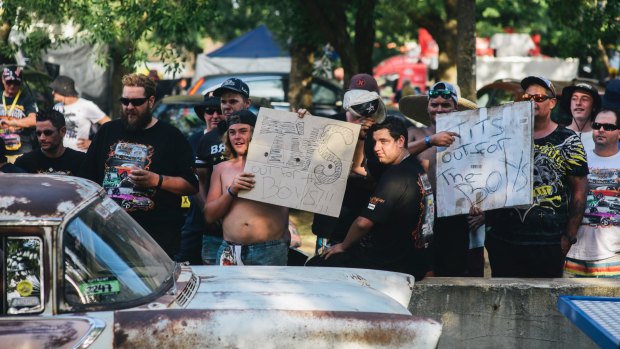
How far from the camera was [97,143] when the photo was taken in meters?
7.18

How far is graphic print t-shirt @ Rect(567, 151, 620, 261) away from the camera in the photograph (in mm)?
7402

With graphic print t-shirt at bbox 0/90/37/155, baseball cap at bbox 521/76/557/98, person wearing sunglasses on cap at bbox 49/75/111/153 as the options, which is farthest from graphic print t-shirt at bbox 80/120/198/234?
person wearing sunglasses on cap at bbox 49/75/111/153

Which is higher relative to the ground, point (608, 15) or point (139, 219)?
point (608, 15)

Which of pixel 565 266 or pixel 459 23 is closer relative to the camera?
pixel 565 266

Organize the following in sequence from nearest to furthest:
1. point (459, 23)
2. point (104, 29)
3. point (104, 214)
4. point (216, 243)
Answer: point (104, 214), point (216, 243), point (104, 29), point (459, 23)

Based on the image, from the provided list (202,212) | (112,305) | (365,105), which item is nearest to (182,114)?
(202,212)

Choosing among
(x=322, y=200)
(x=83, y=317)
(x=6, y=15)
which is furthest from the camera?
(x=6, y=15)

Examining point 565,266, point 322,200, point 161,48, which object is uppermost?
point 161,48

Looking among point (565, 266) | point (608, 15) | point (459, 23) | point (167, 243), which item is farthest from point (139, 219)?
point (608, 15)

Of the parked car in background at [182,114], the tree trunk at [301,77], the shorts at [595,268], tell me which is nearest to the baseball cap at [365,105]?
the shorts at [595,268]

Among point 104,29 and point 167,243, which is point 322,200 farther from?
point 104,29

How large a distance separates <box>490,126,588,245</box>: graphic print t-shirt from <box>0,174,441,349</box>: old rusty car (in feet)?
8.22

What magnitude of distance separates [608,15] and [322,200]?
908 cm

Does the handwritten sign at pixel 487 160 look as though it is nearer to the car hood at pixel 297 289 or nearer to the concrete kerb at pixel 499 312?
the concrete kerb at pixel 499 312
